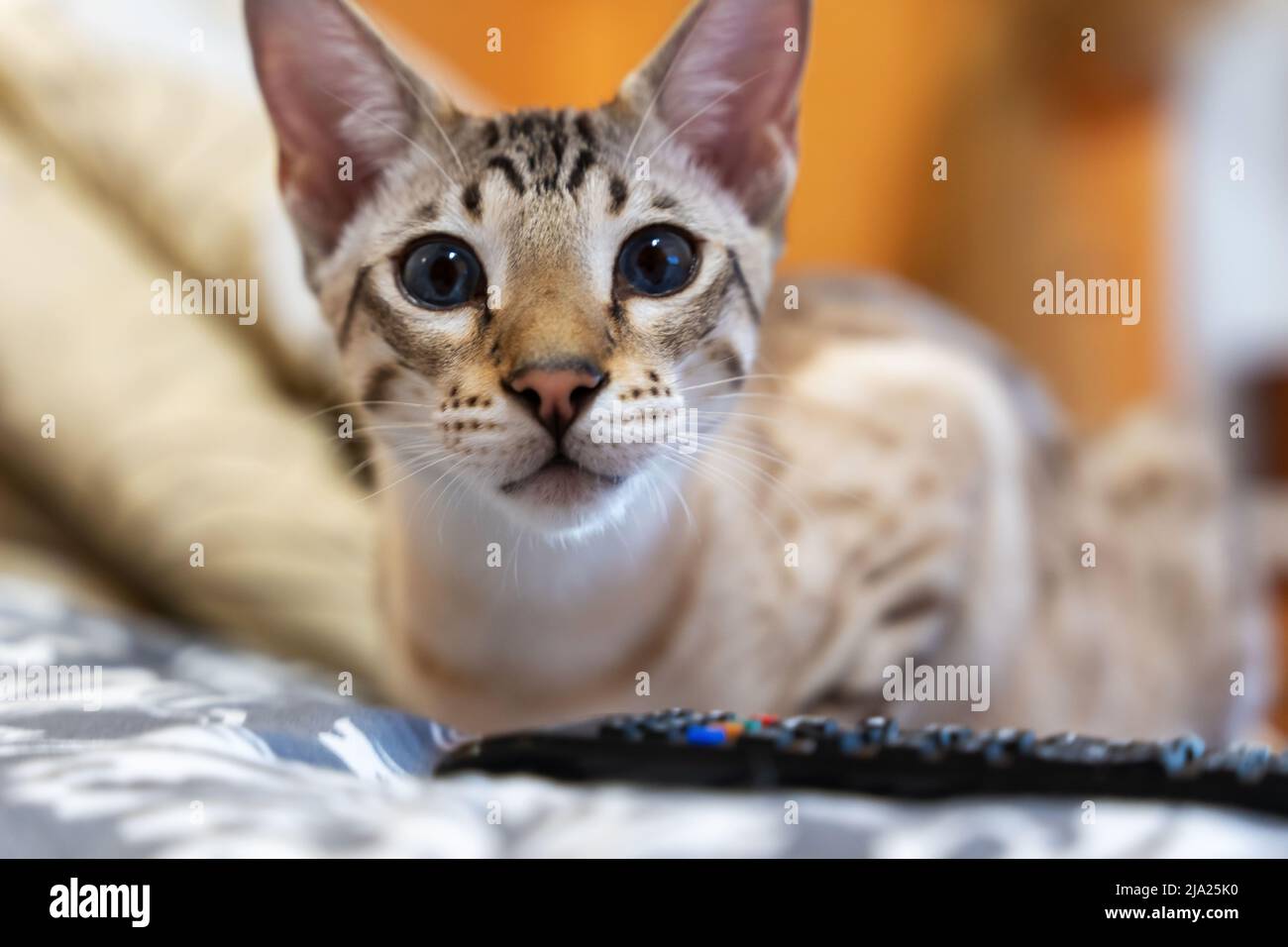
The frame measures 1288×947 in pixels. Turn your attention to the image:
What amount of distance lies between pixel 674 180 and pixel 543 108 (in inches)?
5.4

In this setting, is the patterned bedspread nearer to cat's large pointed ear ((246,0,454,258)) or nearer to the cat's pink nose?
the cat's pink nose

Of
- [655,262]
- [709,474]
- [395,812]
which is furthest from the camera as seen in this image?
[709,474]

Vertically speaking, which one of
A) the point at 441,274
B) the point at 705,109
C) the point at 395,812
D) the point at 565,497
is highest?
the point at 705,109

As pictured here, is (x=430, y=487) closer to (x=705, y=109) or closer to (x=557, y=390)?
(x=557, y=390)

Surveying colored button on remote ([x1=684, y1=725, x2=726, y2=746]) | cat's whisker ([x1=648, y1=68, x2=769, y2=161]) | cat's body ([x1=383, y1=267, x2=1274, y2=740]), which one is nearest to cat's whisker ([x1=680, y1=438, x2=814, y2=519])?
cat's body ([x1=383, y1=267, x2=1274, y2=740])

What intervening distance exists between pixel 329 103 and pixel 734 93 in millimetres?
351

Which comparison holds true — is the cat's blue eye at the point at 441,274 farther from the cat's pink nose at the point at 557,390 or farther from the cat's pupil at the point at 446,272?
the cat's pink nose at the point at 557,390

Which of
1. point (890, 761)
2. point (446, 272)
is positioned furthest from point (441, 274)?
point (890, 761)

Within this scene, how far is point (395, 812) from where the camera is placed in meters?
0.59

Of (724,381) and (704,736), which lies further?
(724,381)

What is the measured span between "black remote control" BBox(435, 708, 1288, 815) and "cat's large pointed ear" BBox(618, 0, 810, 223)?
49 cm

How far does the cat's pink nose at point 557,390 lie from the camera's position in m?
0.76
